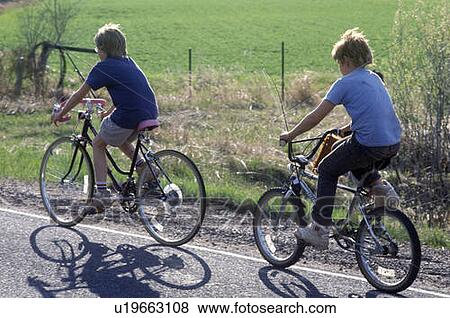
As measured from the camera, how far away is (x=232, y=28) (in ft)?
152

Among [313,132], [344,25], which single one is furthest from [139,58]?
[313,132]

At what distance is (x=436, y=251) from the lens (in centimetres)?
789

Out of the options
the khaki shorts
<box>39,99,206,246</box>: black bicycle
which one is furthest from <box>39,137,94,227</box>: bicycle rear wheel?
the khaki shorts

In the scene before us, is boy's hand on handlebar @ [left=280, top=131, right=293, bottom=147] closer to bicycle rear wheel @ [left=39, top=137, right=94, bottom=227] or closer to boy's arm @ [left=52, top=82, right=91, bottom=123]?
boy's arm @ [left=52, top=82, right=91, bottom=123]

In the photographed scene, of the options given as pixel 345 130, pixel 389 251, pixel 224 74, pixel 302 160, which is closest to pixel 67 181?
pixel 302 160

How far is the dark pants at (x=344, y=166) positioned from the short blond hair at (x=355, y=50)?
59 centimetres

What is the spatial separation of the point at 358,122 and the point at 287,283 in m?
1.33

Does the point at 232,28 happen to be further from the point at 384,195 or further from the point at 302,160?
the point at 384,195

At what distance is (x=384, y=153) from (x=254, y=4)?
53669 millimetres

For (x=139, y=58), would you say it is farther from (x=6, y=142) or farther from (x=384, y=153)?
(x=384, y=153)

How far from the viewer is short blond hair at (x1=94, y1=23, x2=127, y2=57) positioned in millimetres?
7789

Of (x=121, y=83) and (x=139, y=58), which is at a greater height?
(x=121, y=83)

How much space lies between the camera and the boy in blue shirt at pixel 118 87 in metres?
7.76

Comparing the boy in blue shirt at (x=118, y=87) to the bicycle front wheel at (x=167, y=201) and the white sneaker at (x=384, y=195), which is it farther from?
the white sneaker at (x=384, y=195)
